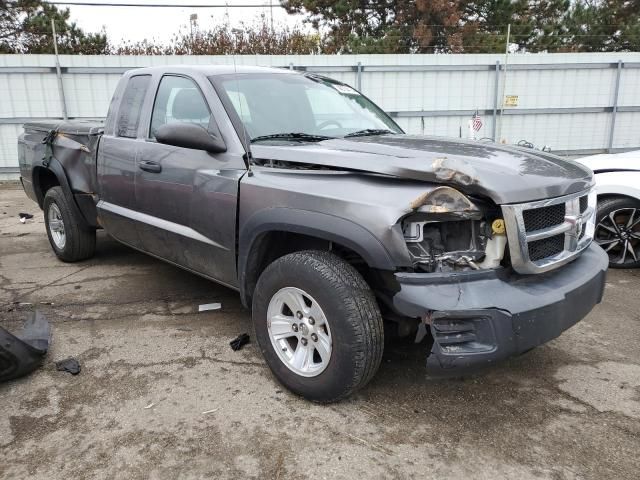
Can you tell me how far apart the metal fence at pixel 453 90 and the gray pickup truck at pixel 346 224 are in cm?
820

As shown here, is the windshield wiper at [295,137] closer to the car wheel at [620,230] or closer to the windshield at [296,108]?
the windshield at [296,108]

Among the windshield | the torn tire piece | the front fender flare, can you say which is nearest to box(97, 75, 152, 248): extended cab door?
the windshield

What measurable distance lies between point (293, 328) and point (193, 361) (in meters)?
0.85

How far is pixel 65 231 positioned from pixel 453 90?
944 cm

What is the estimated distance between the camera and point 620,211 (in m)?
4.98

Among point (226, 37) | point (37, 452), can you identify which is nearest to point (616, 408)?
point (37, 452)

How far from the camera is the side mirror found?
10.2 feet

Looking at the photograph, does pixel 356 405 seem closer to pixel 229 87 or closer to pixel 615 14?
pixel 229 87

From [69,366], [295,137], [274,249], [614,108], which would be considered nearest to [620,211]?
[295,137]

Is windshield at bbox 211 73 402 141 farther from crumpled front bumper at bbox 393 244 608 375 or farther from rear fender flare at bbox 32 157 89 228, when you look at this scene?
rear fender flare at bbox 32 157 89 228

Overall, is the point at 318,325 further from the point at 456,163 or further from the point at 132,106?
the point at 132,106

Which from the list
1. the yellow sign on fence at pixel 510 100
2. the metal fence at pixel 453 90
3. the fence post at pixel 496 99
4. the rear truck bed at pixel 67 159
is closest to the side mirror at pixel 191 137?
Answer: the rear truck bed at pixel 67 159

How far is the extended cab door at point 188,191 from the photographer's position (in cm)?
319

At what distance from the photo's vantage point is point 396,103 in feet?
39.3
